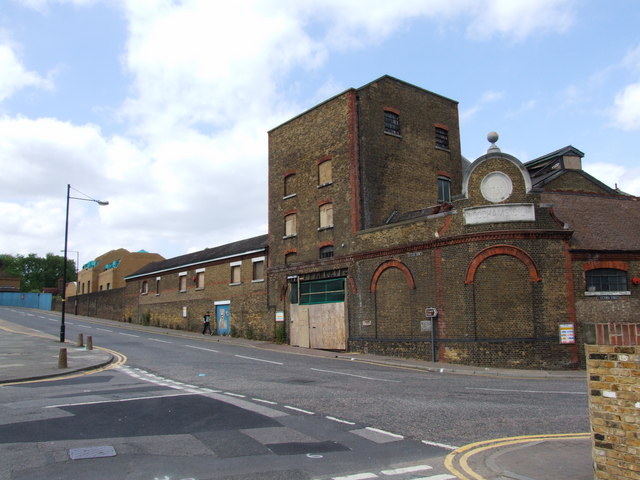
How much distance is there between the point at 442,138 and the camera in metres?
33.1

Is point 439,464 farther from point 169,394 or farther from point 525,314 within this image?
point 525,314

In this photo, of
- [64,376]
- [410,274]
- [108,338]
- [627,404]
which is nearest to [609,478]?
[627,404]

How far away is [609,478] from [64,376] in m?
15.5

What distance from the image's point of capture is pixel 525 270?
2120 cm

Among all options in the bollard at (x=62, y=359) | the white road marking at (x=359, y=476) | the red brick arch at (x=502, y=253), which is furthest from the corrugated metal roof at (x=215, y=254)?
the white road marking at (x=359, y=476)

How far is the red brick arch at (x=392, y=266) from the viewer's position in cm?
2402

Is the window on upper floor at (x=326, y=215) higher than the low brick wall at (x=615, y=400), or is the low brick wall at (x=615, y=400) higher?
the window on upper floor at (x=326, y=215)

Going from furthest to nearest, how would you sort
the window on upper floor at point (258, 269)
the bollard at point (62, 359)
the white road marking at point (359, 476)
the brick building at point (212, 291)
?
the window on upper floor at point (258, 269)
the brick building at point (212, 291)
the bollard at point (62, 359)
the white road marking at point (359, 476)

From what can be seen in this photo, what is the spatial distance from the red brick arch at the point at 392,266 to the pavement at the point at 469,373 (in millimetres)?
3428

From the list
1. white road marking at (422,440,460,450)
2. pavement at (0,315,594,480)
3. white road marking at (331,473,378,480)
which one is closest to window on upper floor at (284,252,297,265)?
pavement at (0,315,594,480)

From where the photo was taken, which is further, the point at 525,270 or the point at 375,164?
the point at 375,164

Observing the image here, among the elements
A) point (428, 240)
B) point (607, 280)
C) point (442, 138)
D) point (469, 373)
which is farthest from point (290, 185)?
point (607, 280)

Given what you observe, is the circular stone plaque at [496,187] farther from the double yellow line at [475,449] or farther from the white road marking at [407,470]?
the white road marking at [407,470]

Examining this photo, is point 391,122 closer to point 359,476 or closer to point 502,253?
point 502,253
